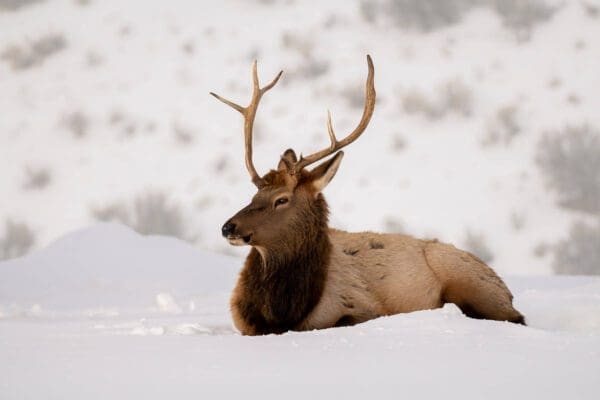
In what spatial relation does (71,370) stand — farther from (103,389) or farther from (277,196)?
(277,196)

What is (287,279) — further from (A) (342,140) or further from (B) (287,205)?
(A) (342,140)

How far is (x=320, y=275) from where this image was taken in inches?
221

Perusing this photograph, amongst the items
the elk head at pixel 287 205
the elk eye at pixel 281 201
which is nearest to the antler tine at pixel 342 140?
the elk head at pixel 287 205

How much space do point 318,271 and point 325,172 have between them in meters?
0.60

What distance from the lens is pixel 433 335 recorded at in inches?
187

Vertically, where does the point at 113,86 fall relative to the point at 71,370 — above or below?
above

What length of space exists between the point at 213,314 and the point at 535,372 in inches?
139

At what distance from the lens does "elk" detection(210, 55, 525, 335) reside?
5.48m

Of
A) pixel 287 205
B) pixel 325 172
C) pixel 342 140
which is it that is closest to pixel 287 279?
pixel 287 205

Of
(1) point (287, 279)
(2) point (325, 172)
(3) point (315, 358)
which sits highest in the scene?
(2) point (325, 172)

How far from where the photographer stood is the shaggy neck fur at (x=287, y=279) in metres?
5.48

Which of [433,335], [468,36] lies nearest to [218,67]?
[468,36]

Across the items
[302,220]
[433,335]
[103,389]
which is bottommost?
[103,389]

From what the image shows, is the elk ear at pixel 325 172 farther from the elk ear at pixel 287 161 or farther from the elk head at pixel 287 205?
the elk ear at pixel 287 161
